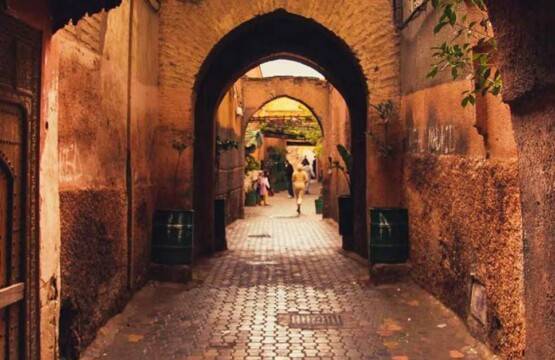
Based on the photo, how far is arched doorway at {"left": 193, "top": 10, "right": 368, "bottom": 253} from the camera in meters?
8.89

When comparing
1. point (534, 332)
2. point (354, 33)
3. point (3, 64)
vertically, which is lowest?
point (534, 332)

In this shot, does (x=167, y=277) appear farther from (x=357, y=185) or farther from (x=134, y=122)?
(x=357, y=185)

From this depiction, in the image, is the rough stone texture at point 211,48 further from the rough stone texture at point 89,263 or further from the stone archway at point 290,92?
the stone archway at point 290,92

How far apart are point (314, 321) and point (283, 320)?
0.93 feet

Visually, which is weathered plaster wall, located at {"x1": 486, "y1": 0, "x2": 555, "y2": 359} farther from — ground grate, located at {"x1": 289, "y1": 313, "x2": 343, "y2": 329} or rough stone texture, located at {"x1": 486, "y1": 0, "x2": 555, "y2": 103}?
ground grate, located at {"x1": 289, "y1": 313, "x2": 343, "y2": 329}

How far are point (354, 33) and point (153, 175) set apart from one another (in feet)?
9.91

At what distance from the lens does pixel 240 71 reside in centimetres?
1001

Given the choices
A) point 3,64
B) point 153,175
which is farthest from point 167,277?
point 3,64

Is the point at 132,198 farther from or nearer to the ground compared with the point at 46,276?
farther from the ground

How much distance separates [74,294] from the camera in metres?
4.08

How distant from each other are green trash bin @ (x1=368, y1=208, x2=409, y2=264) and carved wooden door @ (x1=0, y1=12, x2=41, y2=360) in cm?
440

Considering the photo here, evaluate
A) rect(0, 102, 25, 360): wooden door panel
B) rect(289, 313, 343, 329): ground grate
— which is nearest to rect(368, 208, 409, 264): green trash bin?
rect(289, 313, 343, 329): ground grate

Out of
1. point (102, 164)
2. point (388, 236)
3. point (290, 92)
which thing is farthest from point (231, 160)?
point (102, 164)

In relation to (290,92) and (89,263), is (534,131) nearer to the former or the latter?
(89,263)
